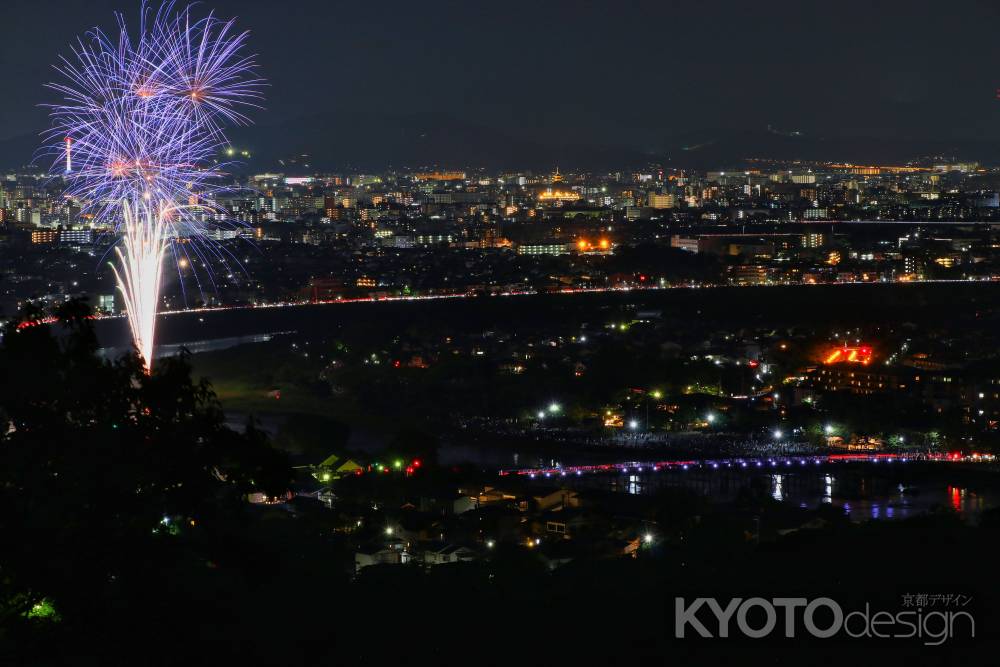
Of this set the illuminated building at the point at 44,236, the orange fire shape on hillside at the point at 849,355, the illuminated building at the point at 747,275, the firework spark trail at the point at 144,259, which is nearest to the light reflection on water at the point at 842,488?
the firework spark trail at the point at 144,259

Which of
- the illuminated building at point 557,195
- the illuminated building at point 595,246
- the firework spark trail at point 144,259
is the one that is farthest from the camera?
the illuminated building at point 557,195

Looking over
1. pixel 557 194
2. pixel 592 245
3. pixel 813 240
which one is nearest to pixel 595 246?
pixel 592 245

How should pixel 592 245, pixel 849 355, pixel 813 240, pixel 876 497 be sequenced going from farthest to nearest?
pixel 813 240 < pixel 592 245 < pixel 849 355 < pixel 876 497

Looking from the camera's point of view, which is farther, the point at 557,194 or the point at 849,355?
the point at 557,194

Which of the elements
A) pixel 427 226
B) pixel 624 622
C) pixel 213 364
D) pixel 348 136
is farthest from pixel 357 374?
pixel 348 136

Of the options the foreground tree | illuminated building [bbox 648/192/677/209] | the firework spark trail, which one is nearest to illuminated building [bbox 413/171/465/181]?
illuminated building [bbox 648/192/677/209]

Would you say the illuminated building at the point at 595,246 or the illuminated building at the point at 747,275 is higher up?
the illuminated building at the point at 595,246

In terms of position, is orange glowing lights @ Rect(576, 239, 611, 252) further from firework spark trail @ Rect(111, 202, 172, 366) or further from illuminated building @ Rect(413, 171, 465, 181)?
firework spark trail @ Rect(111, 202, 172, 366)

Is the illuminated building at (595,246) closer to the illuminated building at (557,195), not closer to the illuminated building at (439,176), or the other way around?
the illuminated building at (557,195)

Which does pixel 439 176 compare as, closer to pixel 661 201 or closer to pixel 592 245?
pixel 661 201

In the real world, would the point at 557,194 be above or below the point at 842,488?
above
